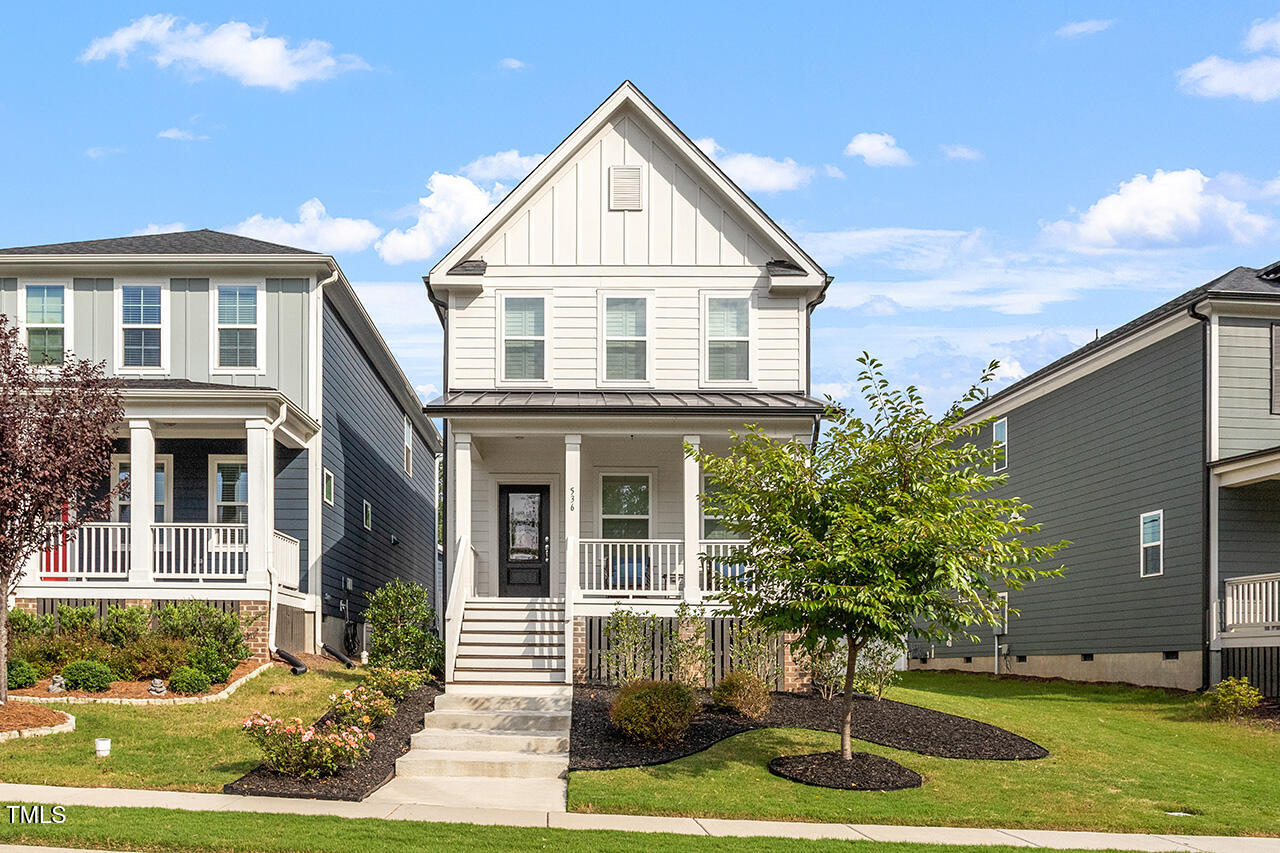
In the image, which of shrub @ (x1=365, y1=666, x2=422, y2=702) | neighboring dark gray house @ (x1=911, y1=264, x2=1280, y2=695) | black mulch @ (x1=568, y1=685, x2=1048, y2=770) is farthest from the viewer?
neighboring dark gray house @ (x1=911, y1=264, x2=1280, y2=695)

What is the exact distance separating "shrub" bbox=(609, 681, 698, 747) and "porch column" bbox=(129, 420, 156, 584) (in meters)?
7.93

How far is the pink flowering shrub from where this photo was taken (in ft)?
39.6

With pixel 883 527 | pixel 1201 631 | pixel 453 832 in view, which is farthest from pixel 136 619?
pixel 1201 631

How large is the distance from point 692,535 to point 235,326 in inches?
339

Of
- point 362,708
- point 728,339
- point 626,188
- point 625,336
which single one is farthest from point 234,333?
point 362,708

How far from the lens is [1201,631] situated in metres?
20.1

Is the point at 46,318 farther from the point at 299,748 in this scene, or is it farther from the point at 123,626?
the point at 299,748

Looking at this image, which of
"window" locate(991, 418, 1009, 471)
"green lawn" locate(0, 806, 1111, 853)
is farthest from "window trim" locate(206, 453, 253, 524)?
"window" locate(991, 418, 1009, 471)

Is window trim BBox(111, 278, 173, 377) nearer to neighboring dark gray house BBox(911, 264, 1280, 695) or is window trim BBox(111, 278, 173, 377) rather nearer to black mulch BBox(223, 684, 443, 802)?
black mulch BBox(223, 684, 443, 802)

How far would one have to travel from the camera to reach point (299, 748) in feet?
39.5

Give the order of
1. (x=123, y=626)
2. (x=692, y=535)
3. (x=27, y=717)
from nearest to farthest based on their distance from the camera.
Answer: (x=27, y=717)
(x=123, y=626)
(x=692, y=535)

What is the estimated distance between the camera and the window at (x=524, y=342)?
20.5m

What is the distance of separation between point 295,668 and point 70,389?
202 inches

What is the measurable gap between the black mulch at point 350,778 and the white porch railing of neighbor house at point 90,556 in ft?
18.5
